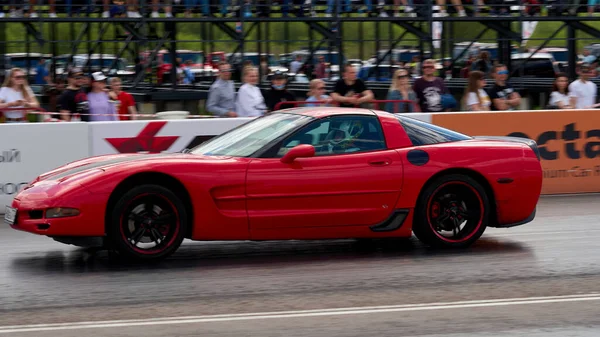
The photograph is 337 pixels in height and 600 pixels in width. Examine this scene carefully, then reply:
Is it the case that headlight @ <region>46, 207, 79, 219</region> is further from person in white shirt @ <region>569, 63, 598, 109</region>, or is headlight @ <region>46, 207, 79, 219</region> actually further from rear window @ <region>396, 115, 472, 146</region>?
person in white shirt @ <region>569, 63, 598, 109</region>

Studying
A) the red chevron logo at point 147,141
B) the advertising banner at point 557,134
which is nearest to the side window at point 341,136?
the red chevron logo at point 147,141

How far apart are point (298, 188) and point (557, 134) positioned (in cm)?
614

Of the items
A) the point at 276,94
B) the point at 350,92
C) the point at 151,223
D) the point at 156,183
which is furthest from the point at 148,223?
the point at 350,92

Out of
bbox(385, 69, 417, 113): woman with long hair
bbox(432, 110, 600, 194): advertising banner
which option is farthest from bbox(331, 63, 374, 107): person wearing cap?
bbox(432, 110, 600, 194): advertising banner

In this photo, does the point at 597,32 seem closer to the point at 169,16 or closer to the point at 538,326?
the point at 169,16

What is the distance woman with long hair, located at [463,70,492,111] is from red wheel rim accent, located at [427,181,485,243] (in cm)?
537

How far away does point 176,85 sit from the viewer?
2114cm

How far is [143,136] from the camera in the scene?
38.9 ft

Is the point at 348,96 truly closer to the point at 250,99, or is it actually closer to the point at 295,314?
the point at 250,99

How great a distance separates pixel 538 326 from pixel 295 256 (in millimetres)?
2814

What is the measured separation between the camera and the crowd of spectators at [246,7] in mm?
20000

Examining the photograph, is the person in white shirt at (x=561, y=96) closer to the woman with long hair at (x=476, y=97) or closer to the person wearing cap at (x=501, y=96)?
the person wearing cap at (x=501, y=96)

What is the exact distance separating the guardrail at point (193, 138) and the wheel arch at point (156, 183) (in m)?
3.96

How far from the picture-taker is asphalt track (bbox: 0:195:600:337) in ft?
19.3
